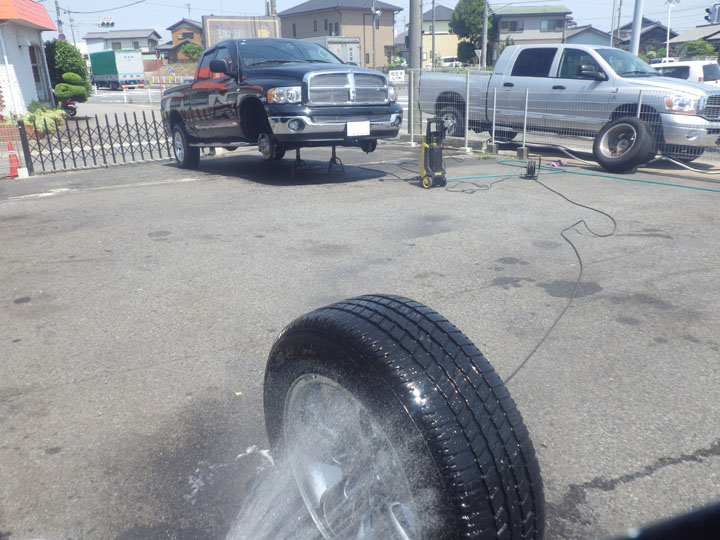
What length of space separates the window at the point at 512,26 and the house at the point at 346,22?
561 inches

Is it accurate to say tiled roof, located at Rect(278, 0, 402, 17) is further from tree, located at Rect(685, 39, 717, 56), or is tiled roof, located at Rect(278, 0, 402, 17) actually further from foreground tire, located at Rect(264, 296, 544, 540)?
foreground tire, located at Rect(264, 296, 544, 540)

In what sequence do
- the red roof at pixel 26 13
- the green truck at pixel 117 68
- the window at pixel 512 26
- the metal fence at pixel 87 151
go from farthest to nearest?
the window at pixel 512 26 < the green truck at pixel 117 68 < the red roof at pixel 26 13 < the metal fence at pixel 87 151

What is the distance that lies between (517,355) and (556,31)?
86.1 metres

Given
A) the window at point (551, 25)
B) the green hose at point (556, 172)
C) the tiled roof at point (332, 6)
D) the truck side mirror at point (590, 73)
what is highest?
the tiled roof at point (332, 6)

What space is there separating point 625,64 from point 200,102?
24.2ft

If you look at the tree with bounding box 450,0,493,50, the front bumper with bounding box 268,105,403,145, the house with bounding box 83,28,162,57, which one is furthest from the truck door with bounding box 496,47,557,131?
the house with bounding box 83,28,162,57

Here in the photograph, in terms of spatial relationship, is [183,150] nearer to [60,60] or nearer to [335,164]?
[335,164]

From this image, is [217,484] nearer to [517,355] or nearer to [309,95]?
[517,355]

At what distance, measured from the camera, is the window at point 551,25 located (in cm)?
7912

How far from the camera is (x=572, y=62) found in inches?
431

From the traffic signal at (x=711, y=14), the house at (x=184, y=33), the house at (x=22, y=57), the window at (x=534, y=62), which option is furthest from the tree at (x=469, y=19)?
the window at (x=534, y=62)

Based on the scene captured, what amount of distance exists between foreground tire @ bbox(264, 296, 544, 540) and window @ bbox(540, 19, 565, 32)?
87.0 meters

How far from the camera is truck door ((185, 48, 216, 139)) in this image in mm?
9602

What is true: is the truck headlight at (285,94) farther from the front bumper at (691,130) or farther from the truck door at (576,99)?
the front bumper at (691,130)
